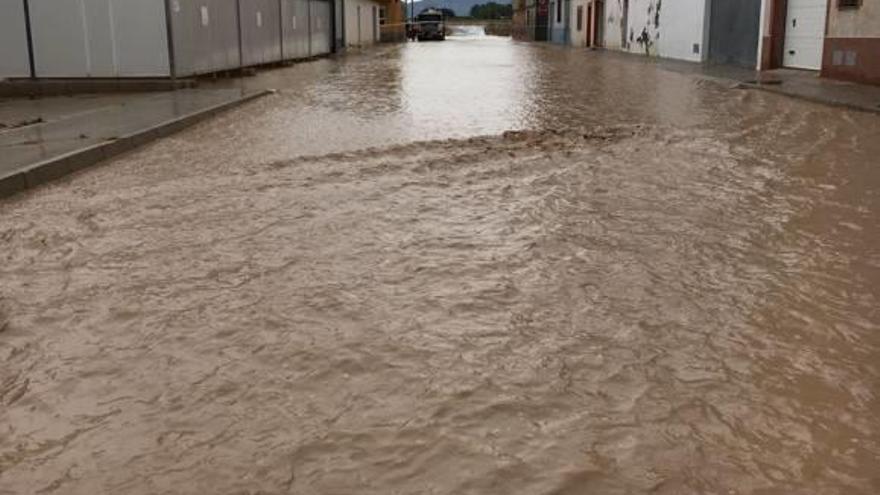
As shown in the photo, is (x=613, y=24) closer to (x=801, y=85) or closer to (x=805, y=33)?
(x=805, y=33)

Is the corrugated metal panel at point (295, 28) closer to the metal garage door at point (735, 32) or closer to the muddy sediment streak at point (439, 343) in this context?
the metal garage door at point (735, 32)

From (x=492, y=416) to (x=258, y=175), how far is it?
525 cm

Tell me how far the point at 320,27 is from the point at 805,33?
68.9 feet

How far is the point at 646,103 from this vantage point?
47.1ft

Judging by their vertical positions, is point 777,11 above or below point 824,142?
above

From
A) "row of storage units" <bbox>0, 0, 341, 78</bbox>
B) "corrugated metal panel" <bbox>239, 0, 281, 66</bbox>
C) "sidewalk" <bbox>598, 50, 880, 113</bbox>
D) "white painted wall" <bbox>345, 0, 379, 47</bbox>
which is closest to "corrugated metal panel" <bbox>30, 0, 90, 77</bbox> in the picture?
"row of storage units" <bbox>0, 0, 341, 78</bbox>

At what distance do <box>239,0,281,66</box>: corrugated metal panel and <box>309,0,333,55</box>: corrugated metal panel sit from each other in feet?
22.4

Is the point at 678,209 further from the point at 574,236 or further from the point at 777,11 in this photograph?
the point at 777,11

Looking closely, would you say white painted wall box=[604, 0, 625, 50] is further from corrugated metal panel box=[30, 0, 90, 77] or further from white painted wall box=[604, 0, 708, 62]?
corrugated metal panel box=[30, 0, 90, 77]

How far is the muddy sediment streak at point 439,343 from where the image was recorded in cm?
286

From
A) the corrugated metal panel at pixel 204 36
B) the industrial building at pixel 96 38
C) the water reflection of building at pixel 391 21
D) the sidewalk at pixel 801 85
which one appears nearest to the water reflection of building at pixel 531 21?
the water reflection of building at pixel 391 21

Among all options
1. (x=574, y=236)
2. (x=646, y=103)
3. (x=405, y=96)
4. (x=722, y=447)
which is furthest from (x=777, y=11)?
(x=722, y=447)

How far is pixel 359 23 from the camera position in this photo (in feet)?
164

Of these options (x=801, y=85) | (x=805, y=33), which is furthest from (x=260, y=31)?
(x=801, y=85)
